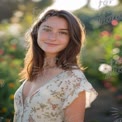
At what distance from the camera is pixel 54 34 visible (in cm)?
249

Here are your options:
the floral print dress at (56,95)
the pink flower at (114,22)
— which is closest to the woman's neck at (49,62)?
the floral print dress at (56,95)

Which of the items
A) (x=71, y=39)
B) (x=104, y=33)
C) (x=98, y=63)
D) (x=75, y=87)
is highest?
(x=71, y=39)

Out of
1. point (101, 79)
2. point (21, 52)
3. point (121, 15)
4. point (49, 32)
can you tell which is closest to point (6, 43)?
point (21, 52)

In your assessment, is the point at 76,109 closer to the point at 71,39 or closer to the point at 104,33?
the point at 71,39

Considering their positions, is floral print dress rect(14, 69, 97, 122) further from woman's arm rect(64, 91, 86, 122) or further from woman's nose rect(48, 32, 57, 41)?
woman's nose rect(48, 32, 57, 41)

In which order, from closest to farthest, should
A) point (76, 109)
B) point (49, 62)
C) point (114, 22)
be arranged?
point (76, 109), point (49, 62), point (114, 22)

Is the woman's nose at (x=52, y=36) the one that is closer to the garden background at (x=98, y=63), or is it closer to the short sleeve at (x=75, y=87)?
the short sleeve at (x=75, y=87)

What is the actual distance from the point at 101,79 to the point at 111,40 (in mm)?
448

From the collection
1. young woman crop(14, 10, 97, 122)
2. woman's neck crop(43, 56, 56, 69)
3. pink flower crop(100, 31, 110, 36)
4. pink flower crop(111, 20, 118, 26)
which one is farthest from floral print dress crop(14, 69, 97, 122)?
pink flower crop(100, 31, 110, 36)

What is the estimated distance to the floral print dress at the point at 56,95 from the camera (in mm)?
2426

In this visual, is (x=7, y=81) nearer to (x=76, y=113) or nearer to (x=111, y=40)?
(x=111, y=40)

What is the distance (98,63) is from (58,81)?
2.32 meters

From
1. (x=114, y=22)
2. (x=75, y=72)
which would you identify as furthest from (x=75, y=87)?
(x=114, y=22)

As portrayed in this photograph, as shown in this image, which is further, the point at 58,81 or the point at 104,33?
the point at 104,33
